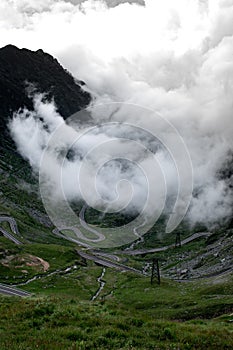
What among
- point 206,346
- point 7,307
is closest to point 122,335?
point 206,346

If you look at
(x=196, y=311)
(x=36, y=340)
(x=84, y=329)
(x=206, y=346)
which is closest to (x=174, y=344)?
(x=206, y=346)

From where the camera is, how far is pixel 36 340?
16.3 meters

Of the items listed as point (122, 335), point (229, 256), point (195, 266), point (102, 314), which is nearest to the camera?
point (122, 335)

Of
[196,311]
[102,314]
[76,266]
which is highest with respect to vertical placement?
[76,266]

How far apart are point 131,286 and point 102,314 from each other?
4020 inches

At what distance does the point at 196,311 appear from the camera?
5928cm

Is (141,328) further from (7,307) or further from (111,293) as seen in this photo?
(111,293)

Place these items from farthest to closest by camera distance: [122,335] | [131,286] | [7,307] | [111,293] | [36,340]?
1. [131,286]
2. [111,293]
3. [7,307]
4. [122,335]
5. [36,340]

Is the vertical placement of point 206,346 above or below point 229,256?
below

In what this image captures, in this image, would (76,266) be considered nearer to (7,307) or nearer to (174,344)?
(7,307)

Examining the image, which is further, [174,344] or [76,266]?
[76,266]

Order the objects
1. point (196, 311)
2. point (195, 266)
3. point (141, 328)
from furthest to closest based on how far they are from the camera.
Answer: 1. point (195, 266)
2. point (196, 311)
3. point (141, 328)

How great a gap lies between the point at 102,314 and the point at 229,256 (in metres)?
147

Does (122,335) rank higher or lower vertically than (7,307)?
lower
